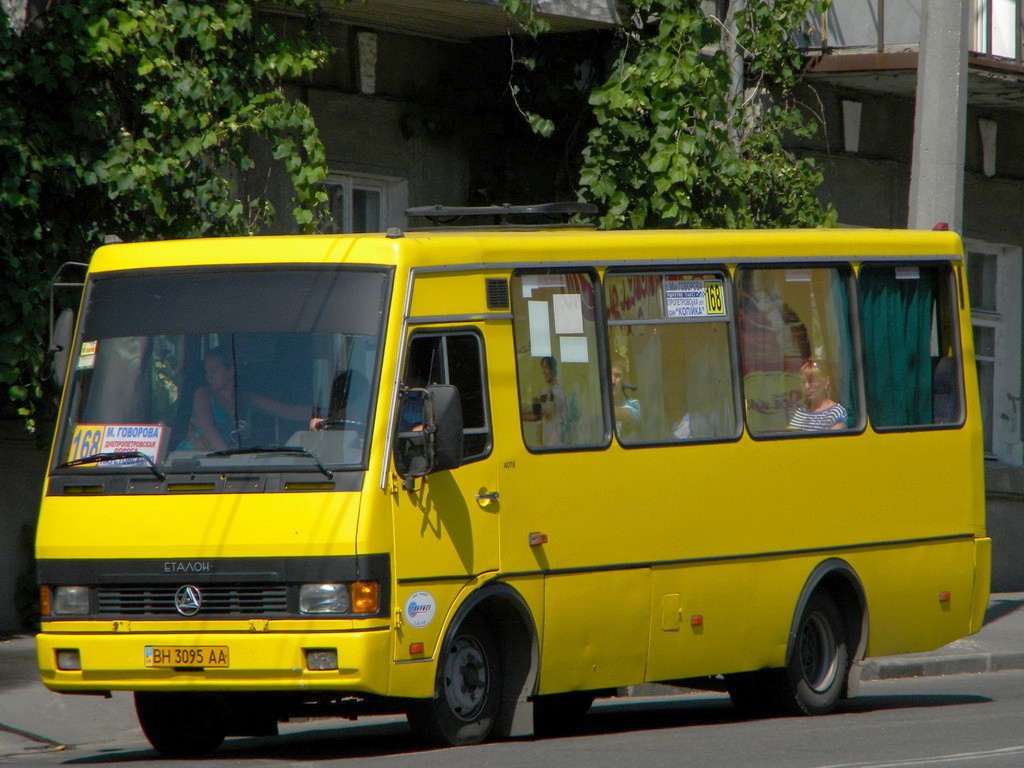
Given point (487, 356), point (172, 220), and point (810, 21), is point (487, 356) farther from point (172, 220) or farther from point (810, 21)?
point (810, 21)

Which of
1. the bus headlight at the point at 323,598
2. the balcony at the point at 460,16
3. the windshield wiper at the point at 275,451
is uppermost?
the balcony at the point at 460,16

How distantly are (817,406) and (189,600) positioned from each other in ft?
13.7

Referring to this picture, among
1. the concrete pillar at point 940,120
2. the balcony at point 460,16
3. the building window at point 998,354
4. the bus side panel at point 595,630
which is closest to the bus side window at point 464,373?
the bus side panel at point 595,630

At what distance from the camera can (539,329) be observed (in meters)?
10.1

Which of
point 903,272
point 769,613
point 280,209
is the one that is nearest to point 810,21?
point 280,209

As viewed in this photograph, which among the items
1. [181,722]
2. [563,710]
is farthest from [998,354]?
[181,722]

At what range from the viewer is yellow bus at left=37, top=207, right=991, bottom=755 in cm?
903

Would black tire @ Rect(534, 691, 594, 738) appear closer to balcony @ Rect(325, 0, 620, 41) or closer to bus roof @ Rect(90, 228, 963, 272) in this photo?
bus roof @ Rect(90, 228, 963, 272)

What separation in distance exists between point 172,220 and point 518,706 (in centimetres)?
568

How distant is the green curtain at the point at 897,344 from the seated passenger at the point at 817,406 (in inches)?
11.1

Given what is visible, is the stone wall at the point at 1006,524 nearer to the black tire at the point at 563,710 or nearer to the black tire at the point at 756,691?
the black tire at the point at 756,691

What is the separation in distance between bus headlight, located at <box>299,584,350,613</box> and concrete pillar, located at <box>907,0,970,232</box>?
734 centimetres

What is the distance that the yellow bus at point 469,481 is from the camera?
9.03 metres

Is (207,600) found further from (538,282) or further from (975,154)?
(975,154)
